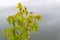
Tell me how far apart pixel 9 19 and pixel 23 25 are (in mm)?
336

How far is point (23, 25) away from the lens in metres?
4.09

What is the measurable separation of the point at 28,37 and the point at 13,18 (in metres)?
0.62

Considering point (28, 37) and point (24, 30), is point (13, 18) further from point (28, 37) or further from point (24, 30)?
point (28, 37)

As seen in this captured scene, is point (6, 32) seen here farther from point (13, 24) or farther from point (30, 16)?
point (30, 16)

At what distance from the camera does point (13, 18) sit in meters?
4.02

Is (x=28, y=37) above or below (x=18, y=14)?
below

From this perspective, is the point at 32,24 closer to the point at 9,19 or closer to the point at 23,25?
the point at 23,25

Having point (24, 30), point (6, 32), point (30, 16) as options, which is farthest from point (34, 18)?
point (6, 32)

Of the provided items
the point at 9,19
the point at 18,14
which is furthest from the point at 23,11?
the point at 9,19

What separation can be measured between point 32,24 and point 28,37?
36cm

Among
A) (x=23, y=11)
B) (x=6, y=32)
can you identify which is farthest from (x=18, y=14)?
(x=6, y=32)

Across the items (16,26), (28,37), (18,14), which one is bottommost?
(28,37)

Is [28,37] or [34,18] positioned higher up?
[34,18]

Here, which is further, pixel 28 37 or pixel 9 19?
pixel 28 37
